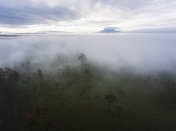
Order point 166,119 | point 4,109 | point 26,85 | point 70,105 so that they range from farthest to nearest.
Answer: point 26,85 < point 70,105 < point 4,109 < point 166,119

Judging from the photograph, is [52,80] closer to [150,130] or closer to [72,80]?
[72,80]

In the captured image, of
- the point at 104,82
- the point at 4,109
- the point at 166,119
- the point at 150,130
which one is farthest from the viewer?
the point at 104,82

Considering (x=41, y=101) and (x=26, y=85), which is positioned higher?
(x=26, y=85)

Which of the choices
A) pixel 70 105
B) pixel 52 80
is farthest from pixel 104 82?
pixel 52 80

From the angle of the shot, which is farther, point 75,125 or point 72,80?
point 72,80

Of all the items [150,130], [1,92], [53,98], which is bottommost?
[150,130]

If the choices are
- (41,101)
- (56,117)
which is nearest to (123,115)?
(56,117)
